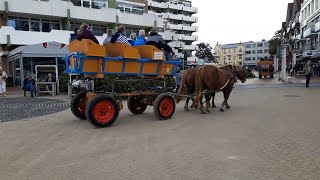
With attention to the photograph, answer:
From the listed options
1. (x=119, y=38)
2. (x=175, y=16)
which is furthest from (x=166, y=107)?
(x=175, y=16)

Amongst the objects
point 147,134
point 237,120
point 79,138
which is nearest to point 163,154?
point 147,134

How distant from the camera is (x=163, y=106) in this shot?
29.1 ft

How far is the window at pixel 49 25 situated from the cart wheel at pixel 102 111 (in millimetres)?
27129

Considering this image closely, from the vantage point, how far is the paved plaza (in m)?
4.49

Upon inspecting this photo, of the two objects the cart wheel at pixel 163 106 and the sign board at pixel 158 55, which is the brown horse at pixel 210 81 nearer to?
the cart wheel at pixel 163 106

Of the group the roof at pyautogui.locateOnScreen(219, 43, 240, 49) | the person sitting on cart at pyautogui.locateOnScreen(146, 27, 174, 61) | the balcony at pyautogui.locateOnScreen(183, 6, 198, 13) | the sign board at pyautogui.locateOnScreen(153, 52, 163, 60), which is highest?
the balcony at pyautogui.locateOnScreen(183, 6, 198, 13)

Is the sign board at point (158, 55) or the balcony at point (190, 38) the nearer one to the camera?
the sign board at point (158, 55)

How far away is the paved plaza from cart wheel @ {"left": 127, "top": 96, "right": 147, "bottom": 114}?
0.89 metres

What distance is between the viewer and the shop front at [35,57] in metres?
19.1

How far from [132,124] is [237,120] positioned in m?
2.92

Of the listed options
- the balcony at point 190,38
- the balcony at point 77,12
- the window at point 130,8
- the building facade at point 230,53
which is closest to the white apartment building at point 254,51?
the building facade at point 230,53

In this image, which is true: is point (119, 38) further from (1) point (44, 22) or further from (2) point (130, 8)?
(2) point (130, 8)

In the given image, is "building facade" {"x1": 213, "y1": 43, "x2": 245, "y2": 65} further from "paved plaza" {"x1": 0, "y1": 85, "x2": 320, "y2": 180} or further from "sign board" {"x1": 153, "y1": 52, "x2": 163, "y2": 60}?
"paved plaza" {"x1": 0, "y1": 85, "x2": 320, "y2": 180}

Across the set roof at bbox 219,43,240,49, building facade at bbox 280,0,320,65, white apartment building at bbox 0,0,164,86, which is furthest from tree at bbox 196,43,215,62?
roof at bbox 219,43,240,49
